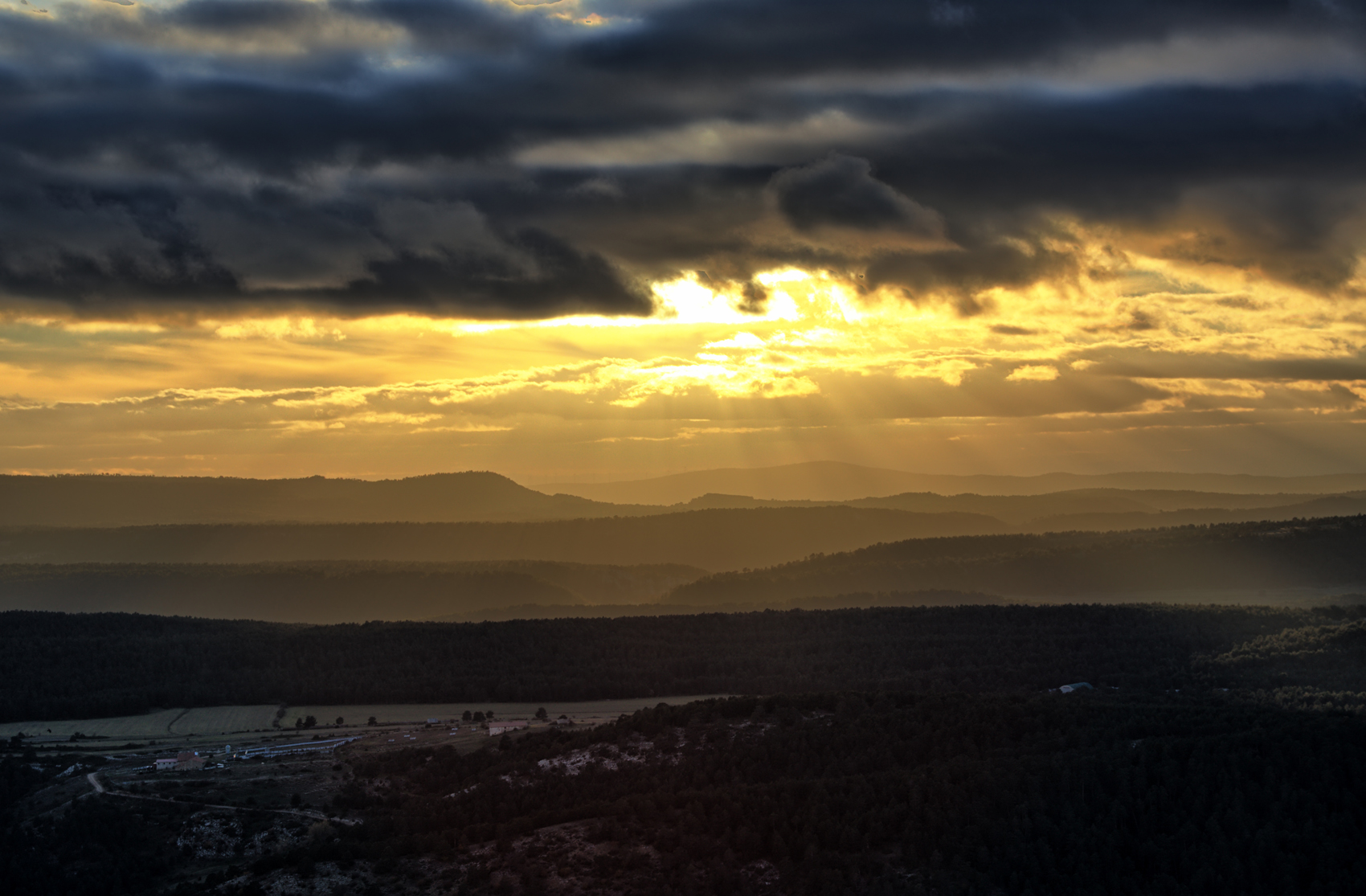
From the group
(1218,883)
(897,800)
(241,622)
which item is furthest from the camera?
(241,622)

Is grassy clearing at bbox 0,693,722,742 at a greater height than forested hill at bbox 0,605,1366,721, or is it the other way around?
forested hill at bbox 0,605,1366,721

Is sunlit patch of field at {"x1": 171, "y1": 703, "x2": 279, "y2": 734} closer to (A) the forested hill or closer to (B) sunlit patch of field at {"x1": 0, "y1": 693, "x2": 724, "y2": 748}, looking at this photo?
(B) sunlit patch of field at {"x1": 0, "y1": 693, "x2": 724, "y2": 748}

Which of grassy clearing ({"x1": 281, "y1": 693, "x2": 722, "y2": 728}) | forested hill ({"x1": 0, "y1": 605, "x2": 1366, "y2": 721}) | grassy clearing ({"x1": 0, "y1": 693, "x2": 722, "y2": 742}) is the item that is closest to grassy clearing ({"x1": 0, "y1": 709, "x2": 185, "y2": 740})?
grassy clearing ({"x1": 0, "y1": 693, "x2": 722, "y2": 742})

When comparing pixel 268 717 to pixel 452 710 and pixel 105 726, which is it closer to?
pixel 105 726

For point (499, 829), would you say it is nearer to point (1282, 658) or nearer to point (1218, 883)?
point (1218, 883)

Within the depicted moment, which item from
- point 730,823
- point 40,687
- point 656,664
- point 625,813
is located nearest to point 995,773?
point 730,823

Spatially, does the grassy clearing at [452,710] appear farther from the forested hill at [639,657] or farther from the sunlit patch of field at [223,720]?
the forested hill at [639,657]

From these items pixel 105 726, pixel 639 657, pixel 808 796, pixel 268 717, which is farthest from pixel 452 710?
pixel 808 796
